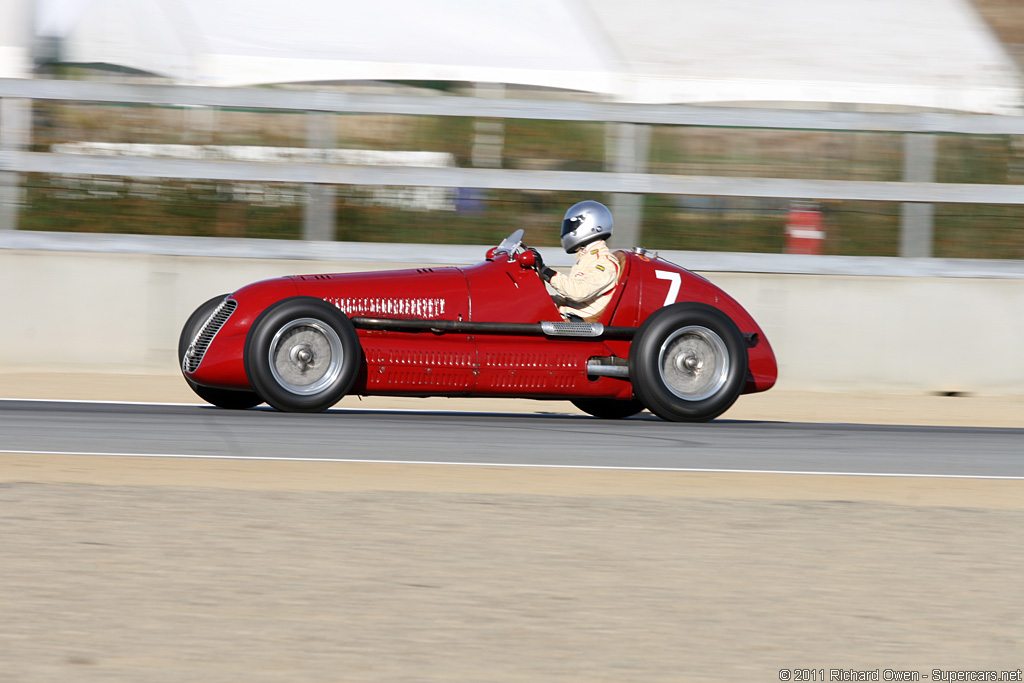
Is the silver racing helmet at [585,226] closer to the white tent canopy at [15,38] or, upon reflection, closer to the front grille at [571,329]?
the front grille at [571,329]

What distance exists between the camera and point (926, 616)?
418 cm

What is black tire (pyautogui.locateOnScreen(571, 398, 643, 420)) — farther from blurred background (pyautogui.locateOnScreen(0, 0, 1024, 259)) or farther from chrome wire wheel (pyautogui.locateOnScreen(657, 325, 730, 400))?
blurred background (pyautogui.locateOnScreen(0, 0, 1024, 259))

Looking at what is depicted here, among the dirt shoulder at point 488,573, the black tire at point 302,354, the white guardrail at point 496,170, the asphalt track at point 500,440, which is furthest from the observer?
the white guardrail at point 496,170

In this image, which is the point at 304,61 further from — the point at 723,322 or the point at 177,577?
the point at 177,577

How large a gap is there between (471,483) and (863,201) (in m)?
7.25

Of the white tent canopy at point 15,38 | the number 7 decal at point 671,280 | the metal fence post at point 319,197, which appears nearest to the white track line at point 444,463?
the number 7 decal at point 671,280

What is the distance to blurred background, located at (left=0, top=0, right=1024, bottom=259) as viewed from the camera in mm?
11781

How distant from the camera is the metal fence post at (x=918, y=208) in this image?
12.2 m

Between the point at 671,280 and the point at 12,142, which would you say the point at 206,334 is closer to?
the point at 671,280

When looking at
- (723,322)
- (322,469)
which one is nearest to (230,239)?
(723,322)

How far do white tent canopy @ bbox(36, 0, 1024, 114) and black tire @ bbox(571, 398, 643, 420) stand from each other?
5380mm

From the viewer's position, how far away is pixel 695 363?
8344 mm

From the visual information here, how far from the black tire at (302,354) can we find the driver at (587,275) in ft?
4.65

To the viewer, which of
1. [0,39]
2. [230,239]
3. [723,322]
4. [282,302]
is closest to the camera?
[282,302]
